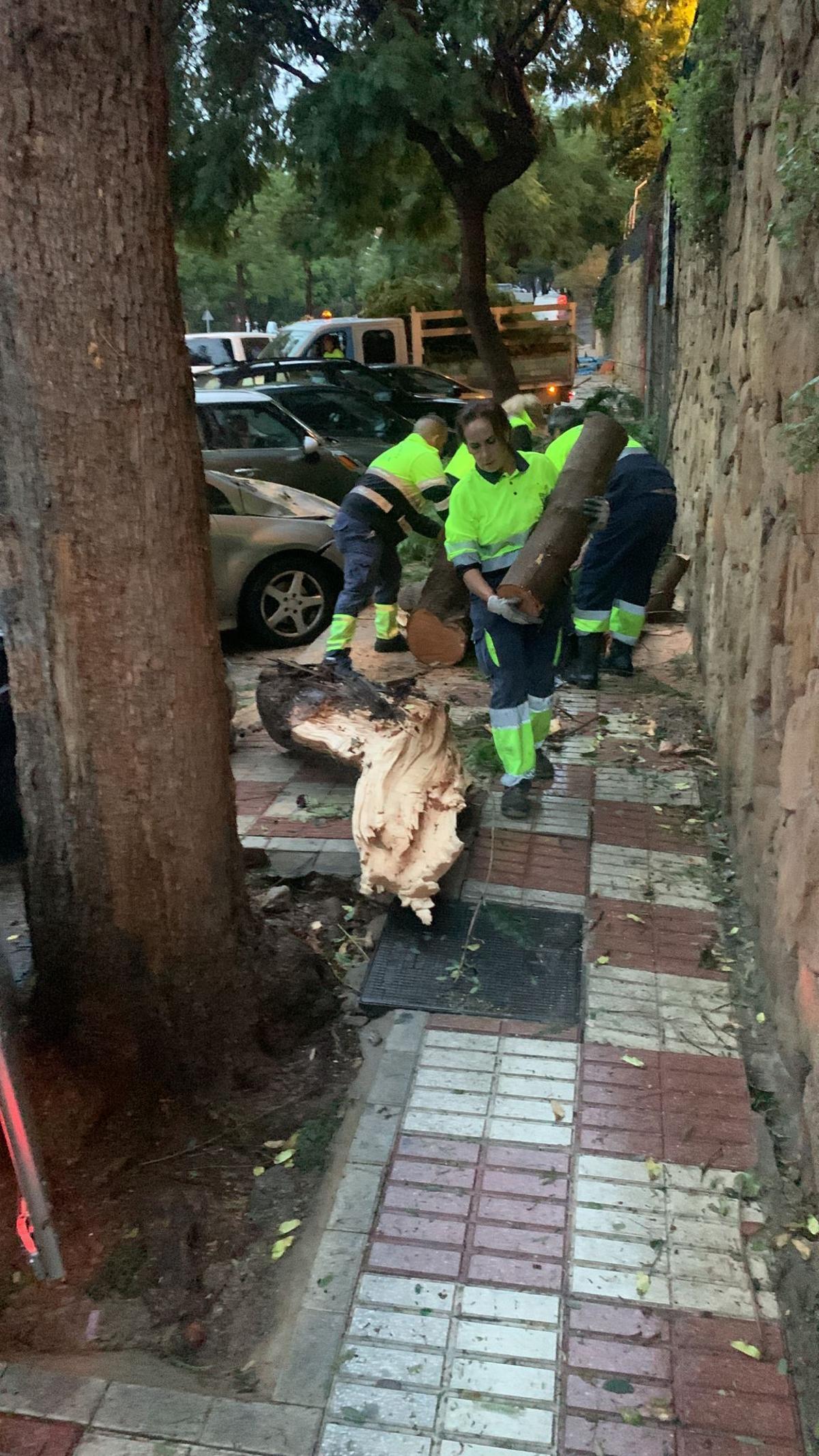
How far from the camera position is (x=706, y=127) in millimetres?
5801

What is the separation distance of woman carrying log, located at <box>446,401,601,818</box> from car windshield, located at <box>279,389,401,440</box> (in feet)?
22.9

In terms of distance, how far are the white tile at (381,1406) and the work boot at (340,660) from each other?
163 inches

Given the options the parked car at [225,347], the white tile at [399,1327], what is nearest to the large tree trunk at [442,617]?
the white tile at [399,1327]

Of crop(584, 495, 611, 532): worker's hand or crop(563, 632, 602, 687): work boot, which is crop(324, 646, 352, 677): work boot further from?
crop(584, 495, 611, 532): worker's hand

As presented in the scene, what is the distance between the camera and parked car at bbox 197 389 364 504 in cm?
1052

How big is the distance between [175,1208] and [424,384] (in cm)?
1386

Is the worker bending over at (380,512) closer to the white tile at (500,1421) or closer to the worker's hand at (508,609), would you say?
the worker's hand at (508,609)

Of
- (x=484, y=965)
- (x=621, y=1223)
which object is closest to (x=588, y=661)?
(x=484, y=965)

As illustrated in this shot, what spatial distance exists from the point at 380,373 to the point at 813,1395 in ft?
45.3

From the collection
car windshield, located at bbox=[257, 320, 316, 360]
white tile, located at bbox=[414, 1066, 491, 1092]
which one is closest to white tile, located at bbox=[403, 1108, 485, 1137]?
white tile, located at bbox=[414, 1066, 491, 1092]

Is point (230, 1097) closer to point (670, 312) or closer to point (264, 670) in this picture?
point (264, 670)

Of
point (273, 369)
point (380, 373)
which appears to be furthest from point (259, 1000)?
point (380, 373)

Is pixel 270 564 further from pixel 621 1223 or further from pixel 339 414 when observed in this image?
pixel 621 1223

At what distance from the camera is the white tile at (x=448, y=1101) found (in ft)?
11.3
